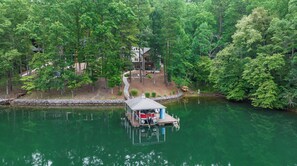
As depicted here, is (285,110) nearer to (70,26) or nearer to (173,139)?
(173,139)

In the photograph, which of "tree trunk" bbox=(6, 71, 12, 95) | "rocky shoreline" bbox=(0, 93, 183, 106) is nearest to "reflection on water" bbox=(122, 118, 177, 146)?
"rocky shoreline" bbox=(0, 93, 183, 106)

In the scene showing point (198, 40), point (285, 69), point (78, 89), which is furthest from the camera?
point (198, 40)

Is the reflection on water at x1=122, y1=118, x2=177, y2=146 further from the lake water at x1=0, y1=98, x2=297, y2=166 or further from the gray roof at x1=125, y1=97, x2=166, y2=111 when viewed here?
the gray roof at x1=125, y1=97, x2=166, y2=111

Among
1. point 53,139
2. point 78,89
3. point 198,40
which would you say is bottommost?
point 53,139

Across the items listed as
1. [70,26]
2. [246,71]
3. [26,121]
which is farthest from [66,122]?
[246,71]

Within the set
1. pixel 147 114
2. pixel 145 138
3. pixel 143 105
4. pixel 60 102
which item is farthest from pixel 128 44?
pixel 145 138

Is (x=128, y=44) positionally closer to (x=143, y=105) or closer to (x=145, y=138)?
(x=143, y=105)
